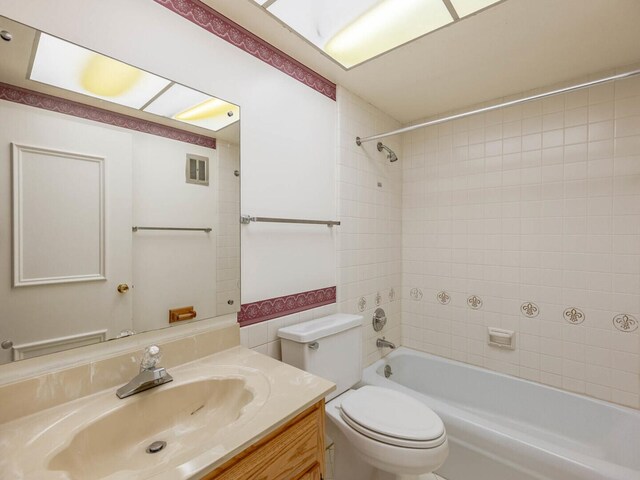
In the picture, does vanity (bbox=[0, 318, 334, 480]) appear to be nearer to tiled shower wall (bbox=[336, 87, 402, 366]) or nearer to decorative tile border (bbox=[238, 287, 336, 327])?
decorative tile border (bbox=[238, 287, 336, 327])

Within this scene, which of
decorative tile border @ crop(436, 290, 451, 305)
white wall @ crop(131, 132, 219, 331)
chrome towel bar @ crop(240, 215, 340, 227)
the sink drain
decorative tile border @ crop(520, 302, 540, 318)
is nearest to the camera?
the sink drain

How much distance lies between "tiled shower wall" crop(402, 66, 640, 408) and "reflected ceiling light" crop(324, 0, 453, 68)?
103 centimetres

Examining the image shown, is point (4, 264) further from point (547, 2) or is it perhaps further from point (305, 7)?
point (547, 2)

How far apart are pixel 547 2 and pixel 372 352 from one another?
2.07 m

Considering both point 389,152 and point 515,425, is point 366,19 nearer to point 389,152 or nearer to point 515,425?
point 389,152

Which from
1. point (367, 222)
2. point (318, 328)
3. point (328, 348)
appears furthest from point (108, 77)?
point (367, 222)

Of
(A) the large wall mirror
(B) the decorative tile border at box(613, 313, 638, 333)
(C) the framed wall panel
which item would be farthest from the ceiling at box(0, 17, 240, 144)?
(B) the decorative tile border at box(613, 313, 638, 333)

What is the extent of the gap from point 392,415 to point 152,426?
941mm

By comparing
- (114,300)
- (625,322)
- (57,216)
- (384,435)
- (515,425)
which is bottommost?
(515,425)

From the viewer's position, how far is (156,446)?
89 cm

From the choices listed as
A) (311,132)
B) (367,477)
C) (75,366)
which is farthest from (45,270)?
(367,477)

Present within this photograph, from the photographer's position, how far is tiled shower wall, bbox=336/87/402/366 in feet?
6.27

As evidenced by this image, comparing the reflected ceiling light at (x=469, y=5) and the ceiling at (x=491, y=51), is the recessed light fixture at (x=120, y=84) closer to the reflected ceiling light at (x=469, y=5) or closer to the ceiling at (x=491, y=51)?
the ceiling at (x=491, y=51)

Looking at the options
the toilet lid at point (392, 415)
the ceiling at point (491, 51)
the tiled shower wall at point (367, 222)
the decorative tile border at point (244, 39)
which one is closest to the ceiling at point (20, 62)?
the decorative tile border at point (244, 39)
